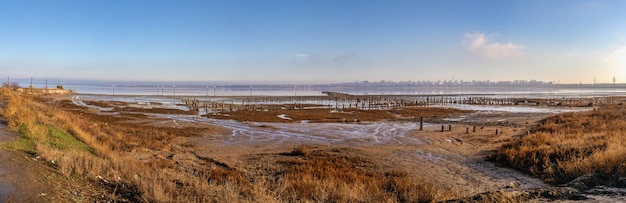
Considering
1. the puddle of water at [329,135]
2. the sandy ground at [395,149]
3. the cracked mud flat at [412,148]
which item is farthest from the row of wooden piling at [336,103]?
the sandy ground at [395,149]

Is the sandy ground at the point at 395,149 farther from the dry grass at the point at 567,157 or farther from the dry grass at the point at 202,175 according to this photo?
the dry grass at the point at 202,175

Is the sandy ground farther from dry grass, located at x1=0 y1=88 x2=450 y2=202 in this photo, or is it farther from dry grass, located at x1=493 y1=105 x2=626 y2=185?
dry grass, located at x1=0 y1=88 x2=450 y2=202

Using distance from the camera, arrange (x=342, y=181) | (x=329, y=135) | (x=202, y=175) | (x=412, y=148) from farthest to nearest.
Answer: (x=329, y=135) < (x=412, y=148) < (x=202, y=175) < (x=342, y=181)

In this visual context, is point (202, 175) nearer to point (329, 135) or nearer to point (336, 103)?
point (329, 135)

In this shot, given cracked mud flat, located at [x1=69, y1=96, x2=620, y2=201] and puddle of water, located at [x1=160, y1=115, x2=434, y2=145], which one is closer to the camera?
cracked mud flat, located at [x1=69, y1=96, x2=620, y2=201]

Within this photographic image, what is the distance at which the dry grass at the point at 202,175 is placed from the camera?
7.88 m

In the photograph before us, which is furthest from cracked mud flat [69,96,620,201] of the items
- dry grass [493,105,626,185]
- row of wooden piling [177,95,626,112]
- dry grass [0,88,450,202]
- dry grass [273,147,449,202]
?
row of wooden piling [177,95,626,112]

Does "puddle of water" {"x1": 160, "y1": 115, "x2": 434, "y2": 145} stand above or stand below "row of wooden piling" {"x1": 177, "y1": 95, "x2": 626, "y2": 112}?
below

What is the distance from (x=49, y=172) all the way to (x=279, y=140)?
17.7 meters

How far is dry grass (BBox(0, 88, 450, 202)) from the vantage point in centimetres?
788

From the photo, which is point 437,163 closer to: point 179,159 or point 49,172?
point 179,159

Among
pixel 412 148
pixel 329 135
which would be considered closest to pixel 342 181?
pixel 412 148

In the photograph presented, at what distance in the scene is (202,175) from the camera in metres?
12.3

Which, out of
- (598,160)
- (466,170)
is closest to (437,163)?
(466,170)
